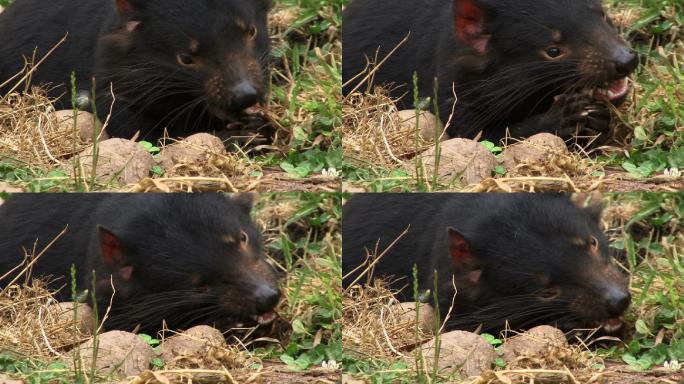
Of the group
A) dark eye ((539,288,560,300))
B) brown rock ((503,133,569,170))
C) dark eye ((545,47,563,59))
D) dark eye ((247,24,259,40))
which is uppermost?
dark eye ((545,47,563,59))

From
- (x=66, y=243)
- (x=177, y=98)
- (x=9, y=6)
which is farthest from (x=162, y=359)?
(x=9, y=6)

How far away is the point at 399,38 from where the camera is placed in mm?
5625

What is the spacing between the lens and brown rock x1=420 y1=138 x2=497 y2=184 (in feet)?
17.1

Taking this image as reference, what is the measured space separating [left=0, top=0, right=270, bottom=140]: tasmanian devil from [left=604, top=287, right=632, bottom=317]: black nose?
1.63 metres

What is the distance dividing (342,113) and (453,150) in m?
0.52

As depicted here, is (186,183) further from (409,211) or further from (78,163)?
(409,211)

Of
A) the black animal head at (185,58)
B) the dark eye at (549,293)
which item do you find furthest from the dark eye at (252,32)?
the dark eye at (549,293)

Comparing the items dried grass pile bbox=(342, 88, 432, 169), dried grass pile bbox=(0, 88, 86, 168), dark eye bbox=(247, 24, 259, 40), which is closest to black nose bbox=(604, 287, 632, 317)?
dried grass pile bbox=(342, 88, 432, 169)

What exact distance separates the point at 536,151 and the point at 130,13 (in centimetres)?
177

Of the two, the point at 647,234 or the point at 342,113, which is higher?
the point at 342,113

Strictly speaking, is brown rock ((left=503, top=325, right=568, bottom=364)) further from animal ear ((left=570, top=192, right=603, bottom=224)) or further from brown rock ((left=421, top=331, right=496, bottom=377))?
animal ear ((left=570, top=192, right=603, bottom=224))

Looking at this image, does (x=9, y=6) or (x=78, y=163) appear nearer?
(x=78, y=163)

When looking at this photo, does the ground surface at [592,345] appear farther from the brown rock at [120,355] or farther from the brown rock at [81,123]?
the brown rock at [81,123]

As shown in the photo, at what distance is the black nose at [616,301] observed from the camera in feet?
17.5
